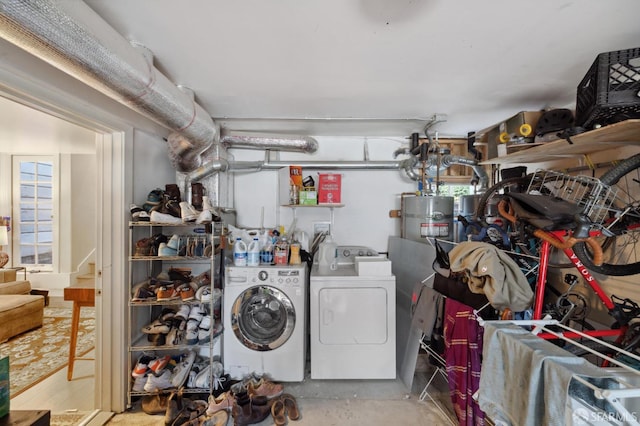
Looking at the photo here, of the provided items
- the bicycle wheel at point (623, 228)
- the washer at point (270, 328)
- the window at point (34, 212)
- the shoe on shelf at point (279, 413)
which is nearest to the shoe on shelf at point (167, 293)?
the washer at point (270, 328)

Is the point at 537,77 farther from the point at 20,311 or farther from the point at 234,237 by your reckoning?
the point at 20,311

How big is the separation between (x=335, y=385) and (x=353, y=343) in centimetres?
42

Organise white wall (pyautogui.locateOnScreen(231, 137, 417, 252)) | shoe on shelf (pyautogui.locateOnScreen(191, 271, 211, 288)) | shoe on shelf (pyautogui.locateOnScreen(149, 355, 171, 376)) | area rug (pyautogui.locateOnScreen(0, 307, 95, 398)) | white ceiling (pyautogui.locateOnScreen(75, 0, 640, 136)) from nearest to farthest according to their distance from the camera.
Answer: white ceiling (pyautogui.locateOnScreen(75, 0, 640, 136))
shoe on shelf (pyautogui.locateOnScreen(149, 355, 171, 376))
shoe on shelf (pyautogui.locateOnScreen(191, 271, 211, 288))
area rug (pyautogui.locateOnScreen(0, 307, 95, 398))
white wall (pyautogui.locateOnScreen(231, 137, 417, 252))

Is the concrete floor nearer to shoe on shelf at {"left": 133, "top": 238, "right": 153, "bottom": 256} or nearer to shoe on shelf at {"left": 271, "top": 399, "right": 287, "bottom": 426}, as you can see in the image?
shoe on shelf at {"left": 271, "top": 399, "right": 287, "bottom": 426}

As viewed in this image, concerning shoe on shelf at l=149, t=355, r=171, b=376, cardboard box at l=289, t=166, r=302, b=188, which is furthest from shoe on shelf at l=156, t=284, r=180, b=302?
cardboard box at l=289, t=166, r=302, b=188

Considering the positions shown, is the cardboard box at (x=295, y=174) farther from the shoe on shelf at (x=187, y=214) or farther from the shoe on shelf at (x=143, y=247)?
the shoe on shelf at (x=143, y=247)

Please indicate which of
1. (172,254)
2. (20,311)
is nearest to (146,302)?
(172,254)

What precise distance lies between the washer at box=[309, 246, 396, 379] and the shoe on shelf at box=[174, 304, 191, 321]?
1035 mm

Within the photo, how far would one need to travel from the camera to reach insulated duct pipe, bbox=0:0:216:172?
90cm

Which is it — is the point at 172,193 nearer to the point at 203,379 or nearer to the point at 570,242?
the point at 203,379

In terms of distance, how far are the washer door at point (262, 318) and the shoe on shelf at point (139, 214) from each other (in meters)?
0.99

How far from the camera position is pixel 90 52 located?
1066mm

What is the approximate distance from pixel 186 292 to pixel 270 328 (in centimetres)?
78

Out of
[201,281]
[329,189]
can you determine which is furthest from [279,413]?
[329,189]
